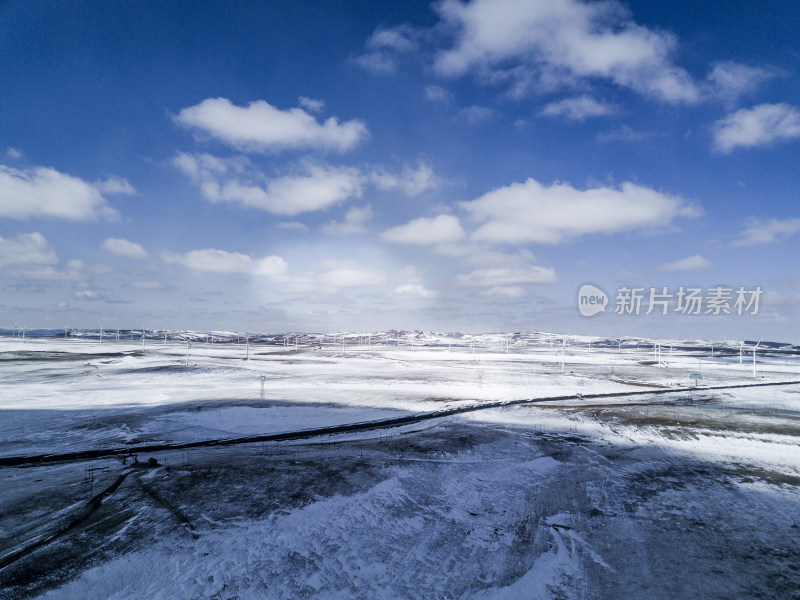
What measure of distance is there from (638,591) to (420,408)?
27.3 meters

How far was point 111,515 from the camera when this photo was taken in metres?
14.8

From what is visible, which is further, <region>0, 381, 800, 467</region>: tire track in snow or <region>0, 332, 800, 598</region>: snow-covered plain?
<region>0, 381, 800, 467</region>: tire track in snow

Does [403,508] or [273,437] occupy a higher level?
[403,508]

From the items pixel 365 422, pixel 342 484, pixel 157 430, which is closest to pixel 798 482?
pixel 342 484

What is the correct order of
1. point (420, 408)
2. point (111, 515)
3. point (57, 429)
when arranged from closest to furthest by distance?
point (111, 515), point (57, 429), point (420, 408)

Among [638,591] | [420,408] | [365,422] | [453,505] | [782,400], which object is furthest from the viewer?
[782,400]

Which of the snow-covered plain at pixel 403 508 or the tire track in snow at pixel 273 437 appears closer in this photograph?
the snow-covered plain at pixel 403 508

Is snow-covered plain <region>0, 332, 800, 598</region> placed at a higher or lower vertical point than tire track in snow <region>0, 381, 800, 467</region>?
higher

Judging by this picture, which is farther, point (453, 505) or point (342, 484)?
point (342, 484)

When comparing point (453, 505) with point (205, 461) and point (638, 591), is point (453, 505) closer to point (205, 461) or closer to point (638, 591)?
point (638, 591)

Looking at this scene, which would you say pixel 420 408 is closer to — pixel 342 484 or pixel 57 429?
pixel 342 484

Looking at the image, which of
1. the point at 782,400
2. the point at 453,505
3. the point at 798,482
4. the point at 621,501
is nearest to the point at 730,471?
the point at 798,482

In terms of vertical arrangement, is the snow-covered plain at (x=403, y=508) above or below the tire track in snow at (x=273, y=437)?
above

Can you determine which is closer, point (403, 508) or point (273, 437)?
point (403, 508)
